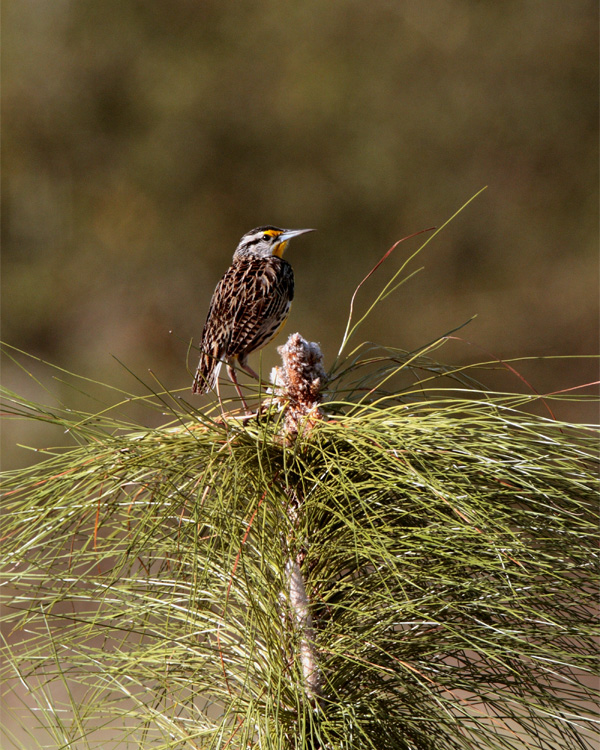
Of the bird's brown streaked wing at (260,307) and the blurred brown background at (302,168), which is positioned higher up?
the blurred brown background at (302,168)

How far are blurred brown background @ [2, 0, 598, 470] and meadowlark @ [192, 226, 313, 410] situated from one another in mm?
2174

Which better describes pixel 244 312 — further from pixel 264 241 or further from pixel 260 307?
pixel 264 241

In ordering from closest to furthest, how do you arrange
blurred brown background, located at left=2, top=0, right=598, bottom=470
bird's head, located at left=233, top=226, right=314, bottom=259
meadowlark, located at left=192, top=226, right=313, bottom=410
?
meadowlark, located at left=192, top=226, right=313, bottom=410 → bird's head, located at left=233, top=226, right=314, bottom=259 → blurred brown background, located at left=2, top=0, right=598, bottom=470

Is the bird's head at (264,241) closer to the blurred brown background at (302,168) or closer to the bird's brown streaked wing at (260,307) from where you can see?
the bird's brown streaked wing at (260,307)

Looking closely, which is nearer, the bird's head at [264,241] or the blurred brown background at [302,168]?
the bird's head at [264,241]

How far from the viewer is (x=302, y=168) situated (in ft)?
10.9

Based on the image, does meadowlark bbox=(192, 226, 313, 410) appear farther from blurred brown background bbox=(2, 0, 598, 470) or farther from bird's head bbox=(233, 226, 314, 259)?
blurred brown background bbox=(2, 0, 598, 470)

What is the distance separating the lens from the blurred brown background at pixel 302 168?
3178mm

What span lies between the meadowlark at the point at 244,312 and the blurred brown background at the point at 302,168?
2.17 metres

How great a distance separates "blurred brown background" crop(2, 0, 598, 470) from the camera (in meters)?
3.18

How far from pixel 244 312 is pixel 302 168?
270 cm

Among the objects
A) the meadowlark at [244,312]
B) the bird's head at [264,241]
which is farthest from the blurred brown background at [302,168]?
the meadowlark at [244,312]

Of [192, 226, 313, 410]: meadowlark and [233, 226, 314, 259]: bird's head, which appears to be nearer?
[192, 226, 313, 410]: meadowlark

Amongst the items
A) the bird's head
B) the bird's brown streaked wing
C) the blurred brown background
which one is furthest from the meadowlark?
the blurred brown background
